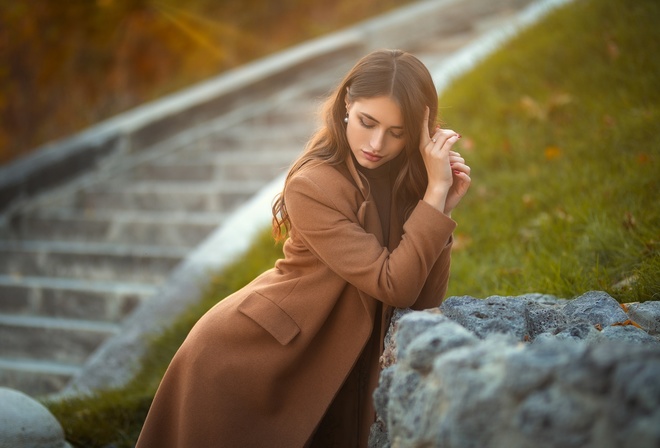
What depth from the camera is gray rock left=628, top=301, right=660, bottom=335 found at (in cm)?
240

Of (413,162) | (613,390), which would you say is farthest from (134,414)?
(613,390)

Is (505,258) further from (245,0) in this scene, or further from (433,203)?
(245,0)

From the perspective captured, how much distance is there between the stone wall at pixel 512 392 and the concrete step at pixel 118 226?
155 inches

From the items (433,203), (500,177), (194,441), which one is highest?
(433,203)

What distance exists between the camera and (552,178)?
4.48 metres

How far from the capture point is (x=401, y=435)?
1774mm

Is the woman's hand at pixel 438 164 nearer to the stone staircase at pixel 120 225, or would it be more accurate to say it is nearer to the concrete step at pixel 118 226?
the stone staircase at pixel 120 225

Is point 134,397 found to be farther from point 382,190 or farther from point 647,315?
point 647,315

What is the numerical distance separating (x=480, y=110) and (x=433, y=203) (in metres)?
3.55

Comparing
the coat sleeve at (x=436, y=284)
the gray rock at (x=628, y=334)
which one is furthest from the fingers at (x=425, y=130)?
the gray rock at (x=628, y=334)

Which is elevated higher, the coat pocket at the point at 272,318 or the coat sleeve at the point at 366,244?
the coat sleeve at the point at 366,244

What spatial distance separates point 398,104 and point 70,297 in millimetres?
3907

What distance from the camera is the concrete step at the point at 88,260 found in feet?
17.7

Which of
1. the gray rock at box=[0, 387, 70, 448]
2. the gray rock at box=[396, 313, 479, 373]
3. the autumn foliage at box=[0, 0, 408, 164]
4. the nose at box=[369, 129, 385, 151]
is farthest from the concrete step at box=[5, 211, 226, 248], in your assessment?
the gray rock at box=[396, 313, 479, 373]
